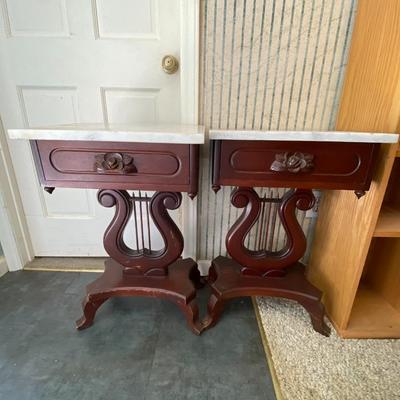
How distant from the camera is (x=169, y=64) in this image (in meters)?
0.97

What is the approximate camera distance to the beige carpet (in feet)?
2.45

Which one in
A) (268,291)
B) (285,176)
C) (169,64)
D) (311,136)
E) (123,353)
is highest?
(169,64)

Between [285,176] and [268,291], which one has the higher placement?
[285,176]

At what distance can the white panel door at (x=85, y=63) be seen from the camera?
3.09 feet

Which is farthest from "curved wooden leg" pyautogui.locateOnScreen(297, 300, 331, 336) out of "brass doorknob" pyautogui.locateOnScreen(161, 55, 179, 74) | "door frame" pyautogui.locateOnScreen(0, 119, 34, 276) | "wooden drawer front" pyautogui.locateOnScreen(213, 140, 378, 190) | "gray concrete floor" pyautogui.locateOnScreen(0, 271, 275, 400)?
"door frame" pyautogui.locateOnScreen(0, 119, 34, 276)

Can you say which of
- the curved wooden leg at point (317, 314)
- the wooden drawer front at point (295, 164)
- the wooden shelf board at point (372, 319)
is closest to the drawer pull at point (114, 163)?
the wooden drawer front at point (295, 164)

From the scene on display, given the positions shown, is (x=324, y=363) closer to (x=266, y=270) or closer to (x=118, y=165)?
(x=266, y=270)

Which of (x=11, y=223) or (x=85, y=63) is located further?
(x=11, y=223)

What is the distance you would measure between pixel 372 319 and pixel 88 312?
107 cm

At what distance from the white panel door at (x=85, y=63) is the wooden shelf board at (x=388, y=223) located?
83 cm

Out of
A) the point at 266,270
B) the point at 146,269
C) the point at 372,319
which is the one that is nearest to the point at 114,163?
the point at 146,269

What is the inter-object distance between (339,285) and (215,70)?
922 millimetres

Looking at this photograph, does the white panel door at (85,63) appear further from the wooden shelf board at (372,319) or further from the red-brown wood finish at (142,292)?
the wooden shelf board at (372,319)

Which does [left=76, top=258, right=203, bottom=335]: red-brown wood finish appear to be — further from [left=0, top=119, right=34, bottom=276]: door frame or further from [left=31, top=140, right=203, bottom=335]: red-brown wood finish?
[left=0, top=119, right=34, bottom=276]: door frame
